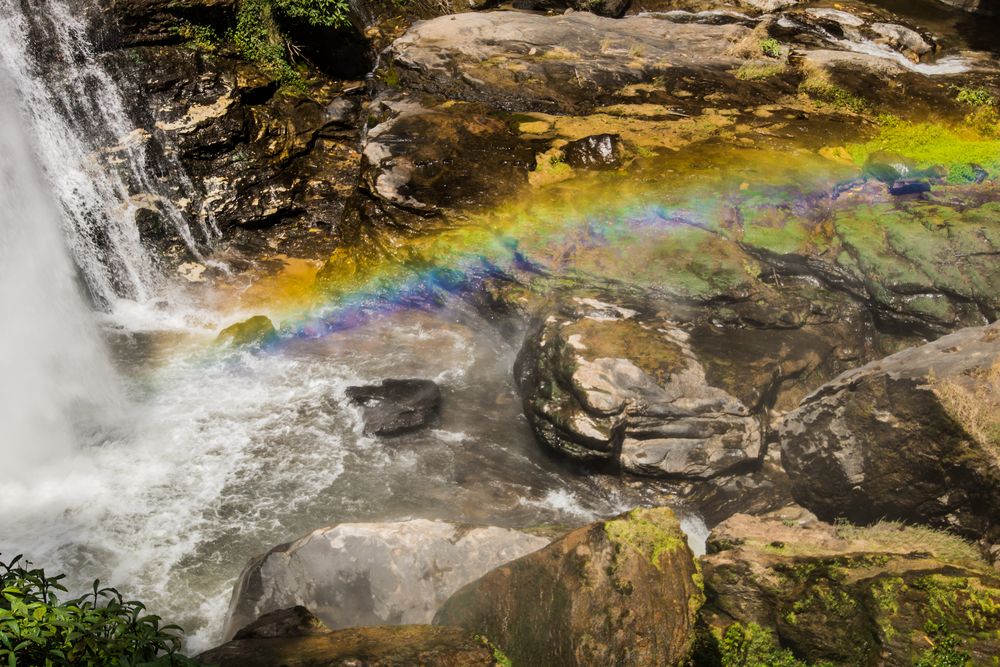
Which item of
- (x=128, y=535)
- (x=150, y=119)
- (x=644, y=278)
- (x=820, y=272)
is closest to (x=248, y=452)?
(x=128, y=535)

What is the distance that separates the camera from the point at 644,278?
10148 mm

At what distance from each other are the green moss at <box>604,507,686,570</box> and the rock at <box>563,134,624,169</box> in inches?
298

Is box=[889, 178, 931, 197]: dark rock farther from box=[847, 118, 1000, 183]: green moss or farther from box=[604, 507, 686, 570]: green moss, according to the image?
box=[604, 507, 686, 570]: green moss

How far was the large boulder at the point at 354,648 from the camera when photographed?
448cm

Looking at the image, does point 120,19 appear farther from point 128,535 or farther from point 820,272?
point 820,272

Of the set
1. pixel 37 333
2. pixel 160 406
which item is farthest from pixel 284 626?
pixel 37 333

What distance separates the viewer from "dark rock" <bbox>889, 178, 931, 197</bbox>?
11309 millimetres

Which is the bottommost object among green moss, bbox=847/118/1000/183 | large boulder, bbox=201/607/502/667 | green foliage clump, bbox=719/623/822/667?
green foliage clump, bbox=719/623/822/667

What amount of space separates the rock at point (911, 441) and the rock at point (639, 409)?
2.77 feet

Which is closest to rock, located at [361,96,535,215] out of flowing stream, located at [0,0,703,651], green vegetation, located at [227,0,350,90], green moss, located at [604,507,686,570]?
flowing stream, located at [0,0,703,651]

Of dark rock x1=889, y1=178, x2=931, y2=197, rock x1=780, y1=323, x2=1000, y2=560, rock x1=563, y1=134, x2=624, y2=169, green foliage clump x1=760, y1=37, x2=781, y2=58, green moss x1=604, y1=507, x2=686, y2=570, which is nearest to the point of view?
green moss x1=604, y1=507, x2=686, y2=570

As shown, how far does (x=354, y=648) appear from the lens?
183 inches

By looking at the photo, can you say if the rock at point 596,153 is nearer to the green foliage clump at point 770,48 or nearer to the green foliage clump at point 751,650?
the green foliage clump at point 770,48

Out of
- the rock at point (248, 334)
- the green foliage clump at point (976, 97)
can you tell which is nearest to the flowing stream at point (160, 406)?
the rock at point (248, 334)
